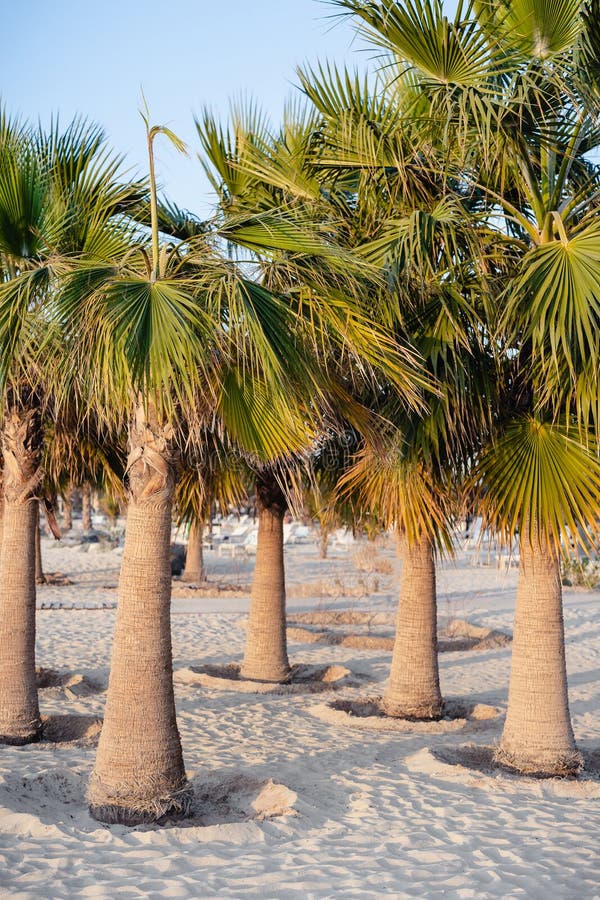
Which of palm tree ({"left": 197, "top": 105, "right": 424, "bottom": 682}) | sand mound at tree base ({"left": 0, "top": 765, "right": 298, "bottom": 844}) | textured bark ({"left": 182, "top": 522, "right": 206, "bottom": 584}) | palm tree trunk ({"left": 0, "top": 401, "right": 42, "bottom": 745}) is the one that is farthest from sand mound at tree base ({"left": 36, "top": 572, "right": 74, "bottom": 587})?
sand mound at tree base ({"left": 0, "top": 765, "right": 298, "bottom": 844})

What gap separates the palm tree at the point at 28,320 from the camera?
548 cm

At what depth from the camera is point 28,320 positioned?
5477mm

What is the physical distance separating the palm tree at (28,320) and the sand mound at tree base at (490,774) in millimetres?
3218

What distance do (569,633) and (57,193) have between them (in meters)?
11.9

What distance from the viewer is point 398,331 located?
6.46 metres

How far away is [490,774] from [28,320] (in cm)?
455

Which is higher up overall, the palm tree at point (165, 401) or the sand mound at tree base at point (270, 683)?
the palm tree at point (165, 401)

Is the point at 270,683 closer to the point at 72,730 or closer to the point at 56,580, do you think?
the point at 72,730

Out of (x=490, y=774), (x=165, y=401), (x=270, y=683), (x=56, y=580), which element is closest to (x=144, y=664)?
(x=165, y=401)

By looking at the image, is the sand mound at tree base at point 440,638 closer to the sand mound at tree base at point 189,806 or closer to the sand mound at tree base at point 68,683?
the sand mound at tree base at point 68,683

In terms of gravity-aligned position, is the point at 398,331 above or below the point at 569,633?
above

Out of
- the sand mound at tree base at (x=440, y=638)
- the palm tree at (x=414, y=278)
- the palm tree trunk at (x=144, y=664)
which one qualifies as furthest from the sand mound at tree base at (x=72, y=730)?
the sand mound at tree base at (x=440, y=638)

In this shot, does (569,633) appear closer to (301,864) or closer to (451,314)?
(451,314)

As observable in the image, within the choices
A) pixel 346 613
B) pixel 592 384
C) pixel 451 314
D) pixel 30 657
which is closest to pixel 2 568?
pixel 30 657
